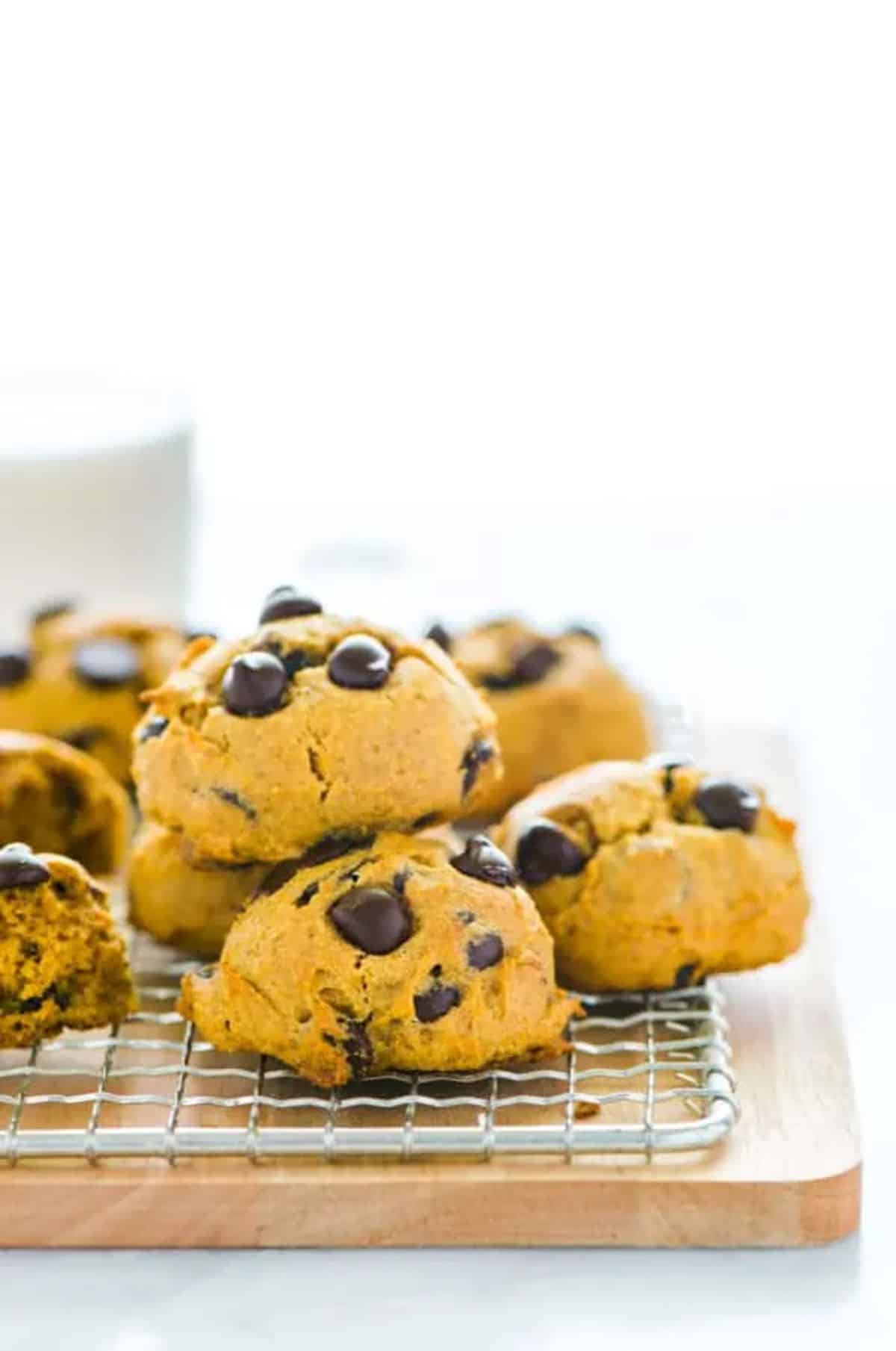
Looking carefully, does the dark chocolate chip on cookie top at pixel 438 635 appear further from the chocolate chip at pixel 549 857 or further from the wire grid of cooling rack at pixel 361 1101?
the wire grid of cooling rack at pixel 361 1101

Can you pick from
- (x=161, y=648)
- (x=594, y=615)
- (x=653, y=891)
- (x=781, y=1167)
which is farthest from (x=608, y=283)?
(x=781, y=1167)

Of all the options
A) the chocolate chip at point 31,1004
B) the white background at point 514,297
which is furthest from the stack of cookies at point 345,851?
the white background at point 514,297

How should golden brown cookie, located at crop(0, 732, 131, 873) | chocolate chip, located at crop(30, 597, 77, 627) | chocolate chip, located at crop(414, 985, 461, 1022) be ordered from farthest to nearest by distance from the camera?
1. chocolate chip, located at crop(30, 597, 77, 627)
2. golden brown cookie, located at crop(0, 732, 131, 873)
3. chocolate chip, located at crop(414, 985, 461, 1022)

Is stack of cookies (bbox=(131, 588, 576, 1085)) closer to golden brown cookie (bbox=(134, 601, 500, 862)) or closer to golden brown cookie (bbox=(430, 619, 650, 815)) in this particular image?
golden brown cookie (bbox=(134, 601, 500, 862))

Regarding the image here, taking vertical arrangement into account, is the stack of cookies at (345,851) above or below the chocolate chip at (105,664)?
above

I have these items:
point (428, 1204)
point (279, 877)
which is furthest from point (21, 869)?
point (428, 1204)

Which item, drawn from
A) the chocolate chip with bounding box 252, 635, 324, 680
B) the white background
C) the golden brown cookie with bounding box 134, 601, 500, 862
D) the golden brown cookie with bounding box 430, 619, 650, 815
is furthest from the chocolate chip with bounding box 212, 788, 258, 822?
the white background
